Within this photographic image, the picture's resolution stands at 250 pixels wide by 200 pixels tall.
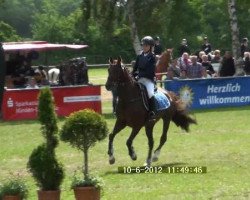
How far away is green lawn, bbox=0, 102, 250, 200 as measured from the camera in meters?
10.9

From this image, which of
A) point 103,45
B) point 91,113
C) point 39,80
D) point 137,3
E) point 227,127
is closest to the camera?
point 91,113

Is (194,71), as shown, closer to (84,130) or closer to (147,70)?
(147,70)

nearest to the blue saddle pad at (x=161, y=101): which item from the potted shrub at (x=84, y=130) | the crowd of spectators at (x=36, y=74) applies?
the potted shrub at (x=84, y=130)

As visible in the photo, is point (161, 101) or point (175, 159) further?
point (175, 159)

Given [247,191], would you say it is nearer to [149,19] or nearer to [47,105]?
[47,105]

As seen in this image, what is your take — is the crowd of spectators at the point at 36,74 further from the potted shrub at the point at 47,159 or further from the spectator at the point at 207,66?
the potted shrub at the point at 47,159

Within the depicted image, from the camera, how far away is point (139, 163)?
14742mm

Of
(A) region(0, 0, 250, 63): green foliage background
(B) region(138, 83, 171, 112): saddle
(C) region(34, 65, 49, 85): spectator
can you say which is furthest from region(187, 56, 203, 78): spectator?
(B) region(138, 83, 171, 112): saddle

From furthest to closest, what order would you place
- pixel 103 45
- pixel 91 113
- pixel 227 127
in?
pixel 103 45
pixel 227 127
pixel 91 113

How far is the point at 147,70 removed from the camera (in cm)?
1441

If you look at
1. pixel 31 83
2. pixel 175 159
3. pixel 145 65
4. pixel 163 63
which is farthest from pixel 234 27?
pixel 145 65

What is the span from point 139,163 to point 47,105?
252 inches

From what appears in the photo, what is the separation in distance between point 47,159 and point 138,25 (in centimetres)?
3292

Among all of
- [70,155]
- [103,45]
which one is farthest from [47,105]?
[103,45]
